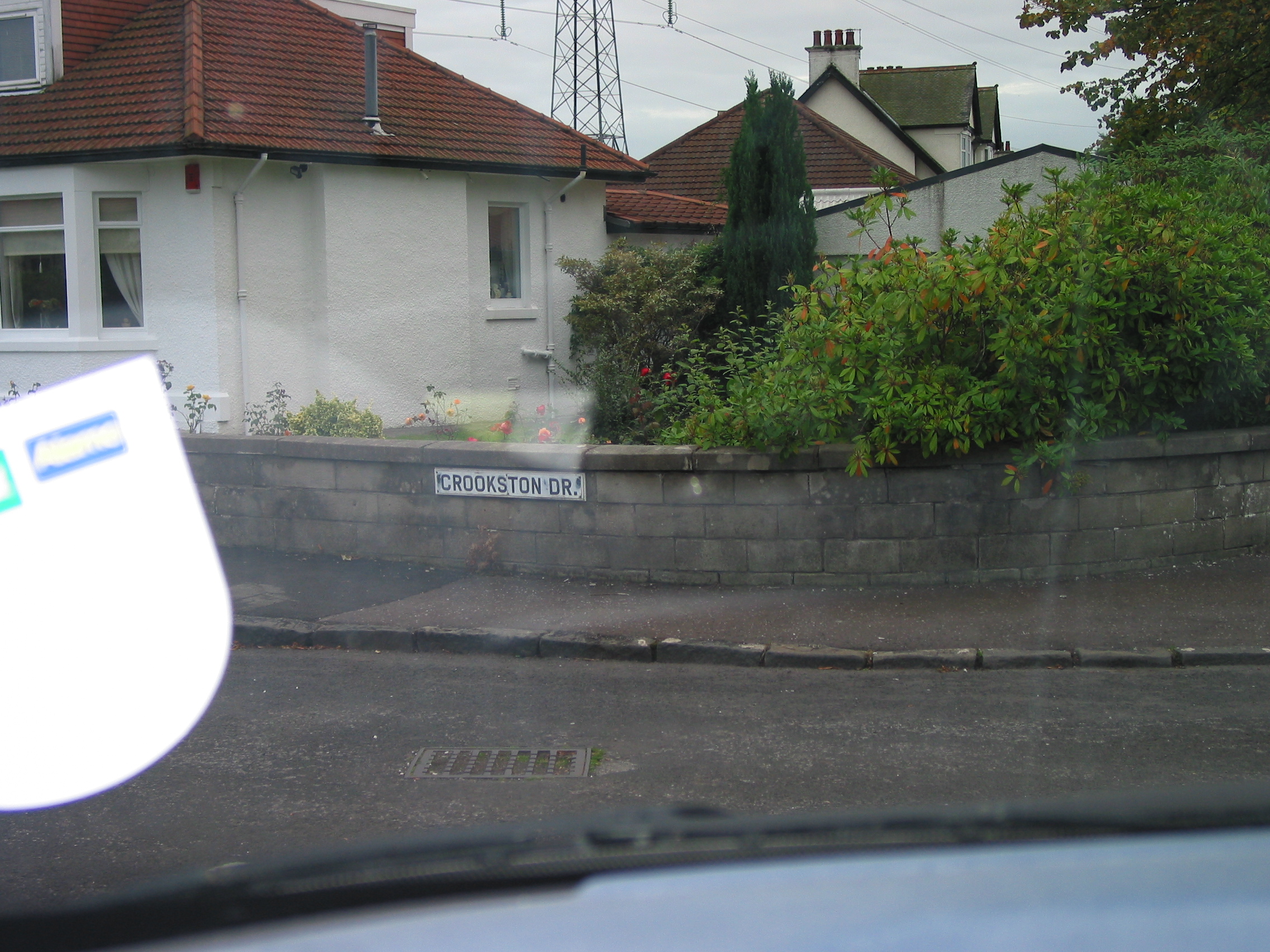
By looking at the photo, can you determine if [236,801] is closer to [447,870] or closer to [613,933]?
[447,870]

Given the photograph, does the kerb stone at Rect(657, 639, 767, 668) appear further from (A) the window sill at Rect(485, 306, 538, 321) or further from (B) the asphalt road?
(A) the window sill at Rect(485, 306, 538, 321)

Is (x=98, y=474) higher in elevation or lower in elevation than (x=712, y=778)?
higher

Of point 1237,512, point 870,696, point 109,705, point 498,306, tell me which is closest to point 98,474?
point 109,705

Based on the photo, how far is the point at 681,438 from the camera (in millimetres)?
8922

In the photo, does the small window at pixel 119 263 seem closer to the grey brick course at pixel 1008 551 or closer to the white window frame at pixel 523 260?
the white window frame at pixel 523 260

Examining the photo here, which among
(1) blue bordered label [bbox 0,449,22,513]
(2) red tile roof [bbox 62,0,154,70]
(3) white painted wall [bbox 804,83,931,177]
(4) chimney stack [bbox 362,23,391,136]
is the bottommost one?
(1) blue bordered label [bbox 0,449,22,513]

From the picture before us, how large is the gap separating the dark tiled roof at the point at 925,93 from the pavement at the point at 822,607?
36756 mm

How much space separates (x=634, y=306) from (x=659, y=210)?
4653 mm

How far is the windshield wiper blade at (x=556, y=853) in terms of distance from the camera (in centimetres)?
167

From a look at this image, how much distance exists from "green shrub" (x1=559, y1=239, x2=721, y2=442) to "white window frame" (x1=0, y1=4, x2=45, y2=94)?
Answer: 7.05 m

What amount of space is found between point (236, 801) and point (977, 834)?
13.0 ft

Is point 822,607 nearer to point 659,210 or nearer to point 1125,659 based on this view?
point 1125,659

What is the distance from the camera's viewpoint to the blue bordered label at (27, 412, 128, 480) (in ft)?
6.11

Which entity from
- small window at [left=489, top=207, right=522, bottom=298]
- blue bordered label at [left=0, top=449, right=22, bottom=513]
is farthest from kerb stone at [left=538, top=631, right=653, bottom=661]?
small window at [left=489, top=207, right=522, bottom=298]
